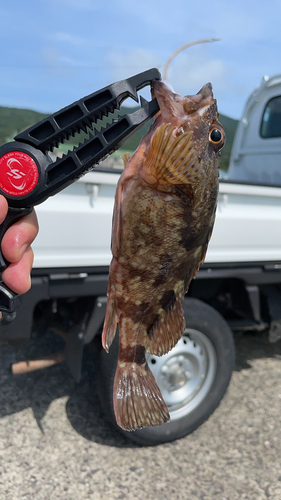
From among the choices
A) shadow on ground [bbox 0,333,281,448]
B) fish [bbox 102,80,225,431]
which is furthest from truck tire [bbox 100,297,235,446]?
fish [bbox 102,80,225,431]

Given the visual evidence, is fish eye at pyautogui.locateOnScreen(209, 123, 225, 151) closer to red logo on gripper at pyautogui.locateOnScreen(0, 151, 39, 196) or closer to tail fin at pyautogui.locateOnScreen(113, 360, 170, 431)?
red logo on gripper at pyautogui.locateOnScreen(0, 151, 39, 196)

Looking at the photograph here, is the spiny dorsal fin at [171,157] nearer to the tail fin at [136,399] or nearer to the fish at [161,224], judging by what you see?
the fish at [161,224]

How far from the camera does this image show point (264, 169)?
5.91m

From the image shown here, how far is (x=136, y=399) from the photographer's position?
133 cm

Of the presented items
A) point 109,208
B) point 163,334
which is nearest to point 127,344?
point 163,334

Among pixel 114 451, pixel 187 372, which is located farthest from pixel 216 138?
pixel 114 451

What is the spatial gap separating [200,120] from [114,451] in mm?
3089

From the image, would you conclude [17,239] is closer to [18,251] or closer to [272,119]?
[18,251]

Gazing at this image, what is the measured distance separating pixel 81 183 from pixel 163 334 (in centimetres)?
190

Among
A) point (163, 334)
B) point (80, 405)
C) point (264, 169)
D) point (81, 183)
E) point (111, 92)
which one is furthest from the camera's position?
point (264, 169)

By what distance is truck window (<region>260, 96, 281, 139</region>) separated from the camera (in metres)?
5.78

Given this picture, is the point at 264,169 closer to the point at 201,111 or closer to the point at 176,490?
the point at 176,490

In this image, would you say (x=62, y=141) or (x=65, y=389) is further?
(x=65, y=389)

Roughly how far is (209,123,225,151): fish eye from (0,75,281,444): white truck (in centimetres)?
178
